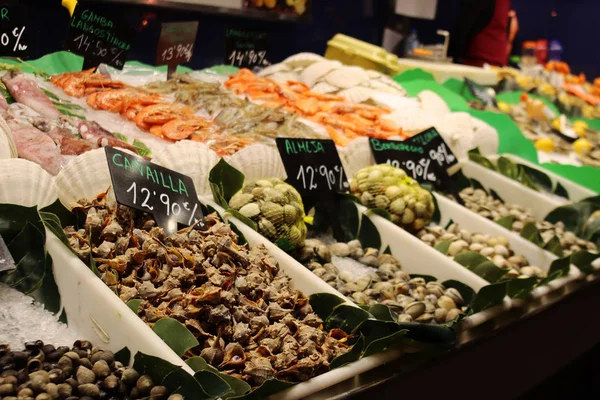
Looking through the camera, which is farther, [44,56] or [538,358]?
[44,56]

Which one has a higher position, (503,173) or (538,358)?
(503,173)

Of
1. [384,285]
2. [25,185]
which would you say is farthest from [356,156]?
[25,185]

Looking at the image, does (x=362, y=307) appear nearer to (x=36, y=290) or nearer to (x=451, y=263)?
(x=451, y=263)

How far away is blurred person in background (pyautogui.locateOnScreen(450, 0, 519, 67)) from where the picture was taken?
5.89m

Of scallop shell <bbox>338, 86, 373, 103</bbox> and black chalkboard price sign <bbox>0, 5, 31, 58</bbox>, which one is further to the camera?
scallop shell <bbox>338, 86, 373, 103</bbox>

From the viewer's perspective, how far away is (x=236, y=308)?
1.53 metres

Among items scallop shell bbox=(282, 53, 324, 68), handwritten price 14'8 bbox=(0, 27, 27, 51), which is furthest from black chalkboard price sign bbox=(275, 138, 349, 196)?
scallop shell bbox=(282, 53, 324, 68)

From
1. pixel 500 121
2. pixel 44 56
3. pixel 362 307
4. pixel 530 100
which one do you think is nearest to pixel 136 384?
pixel 362 307

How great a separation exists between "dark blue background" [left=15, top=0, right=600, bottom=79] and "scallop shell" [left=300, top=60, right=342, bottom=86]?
0.36 meters

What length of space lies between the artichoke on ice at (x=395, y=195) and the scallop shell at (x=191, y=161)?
62cm

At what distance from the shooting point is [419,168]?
9.36 feet

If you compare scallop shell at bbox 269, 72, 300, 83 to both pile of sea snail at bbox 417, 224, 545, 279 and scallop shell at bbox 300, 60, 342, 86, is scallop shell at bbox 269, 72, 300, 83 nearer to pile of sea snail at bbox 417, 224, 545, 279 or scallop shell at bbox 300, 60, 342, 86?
scallop shell at bbox 300, 60, 342, 86

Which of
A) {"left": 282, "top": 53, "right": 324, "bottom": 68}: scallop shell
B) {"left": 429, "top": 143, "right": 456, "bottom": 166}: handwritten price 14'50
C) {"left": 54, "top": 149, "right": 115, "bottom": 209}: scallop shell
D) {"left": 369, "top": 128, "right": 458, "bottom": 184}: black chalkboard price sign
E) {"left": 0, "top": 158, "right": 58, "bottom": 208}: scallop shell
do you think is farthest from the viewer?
{"left": 282, "top": 53, "right": 324, "bottom": 68}: scallop shell

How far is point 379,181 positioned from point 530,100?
9.36 feet
